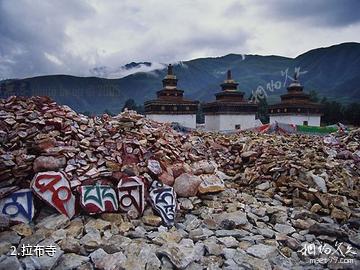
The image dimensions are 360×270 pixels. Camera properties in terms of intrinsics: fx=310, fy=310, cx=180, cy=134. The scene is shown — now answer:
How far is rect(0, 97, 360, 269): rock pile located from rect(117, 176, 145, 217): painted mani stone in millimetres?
20

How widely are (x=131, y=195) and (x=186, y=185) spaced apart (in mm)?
1280

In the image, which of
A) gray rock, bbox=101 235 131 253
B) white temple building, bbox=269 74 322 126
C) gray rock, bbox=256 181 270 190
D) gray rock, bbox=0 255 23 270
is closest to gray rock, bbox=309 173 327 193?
gray rock, bbox=256 181 270 190

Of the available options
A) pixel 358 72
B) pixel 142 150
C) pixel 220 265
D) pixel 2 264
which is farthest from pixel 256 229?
pixel 358 72

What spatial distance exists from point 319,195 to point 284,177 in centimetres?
99

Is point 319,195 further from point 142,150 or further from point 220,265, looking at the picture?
point 142,150

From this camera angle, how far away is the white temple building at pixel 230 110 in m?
31.0

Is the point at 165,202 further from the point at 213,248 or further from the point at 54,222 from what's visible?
the point at 54,222

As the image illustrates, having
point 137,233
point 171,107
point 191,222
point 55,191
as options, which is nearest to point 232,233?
point 191,222

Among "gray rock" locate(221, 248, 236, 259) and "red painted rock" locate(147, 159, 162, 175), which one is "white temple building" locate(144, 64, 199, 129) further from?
"gray rock" locate(221, 248, 236, 259)

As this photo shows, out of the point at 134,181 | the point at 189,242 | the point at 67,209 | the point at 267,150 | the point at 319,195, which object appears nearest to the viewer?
the point at 189,242

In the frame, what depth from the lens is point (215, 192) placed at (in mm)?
7223

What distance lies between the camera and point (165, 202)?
6195 mm

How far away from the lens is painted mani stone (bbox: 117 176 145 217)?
6027mm

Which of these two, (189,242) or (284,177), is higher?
(284,177)
